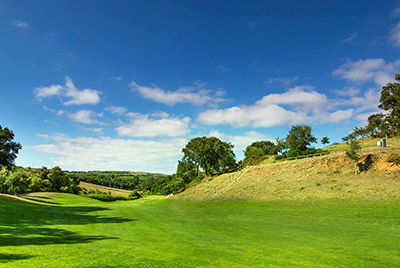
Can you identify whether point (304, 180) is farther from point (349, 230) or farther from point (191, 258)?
point (191, 258)

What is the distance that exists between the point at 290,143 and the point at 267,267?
7560cm

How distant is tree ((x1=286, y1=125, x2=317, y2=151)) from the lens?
250 feet

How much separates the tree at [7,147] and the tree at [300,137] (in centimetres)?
7790

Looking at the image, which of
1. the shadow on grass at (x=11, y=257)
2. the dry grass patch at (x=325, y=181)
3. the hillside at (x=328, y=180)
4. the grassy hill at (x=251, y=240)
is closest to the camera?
Result: the shadow on grass at (x=11, y=257)

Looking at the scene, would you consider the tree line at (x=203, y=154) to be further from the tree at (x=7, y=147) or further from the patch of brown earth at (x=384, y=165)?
the patch of brown earth at (x=384, y=165)

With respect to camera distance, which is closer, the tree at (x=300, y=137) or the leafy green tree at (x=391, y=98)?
the leafy green tree at (x=391, y=98)

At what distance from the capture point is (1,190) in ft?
160

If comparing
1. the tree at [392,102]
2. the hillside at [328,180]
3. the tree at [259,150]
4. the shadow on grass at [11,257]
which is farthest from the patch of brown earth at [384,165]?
the tree at [259,150]

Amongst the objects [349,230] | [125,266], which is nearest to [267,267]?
[125,266]

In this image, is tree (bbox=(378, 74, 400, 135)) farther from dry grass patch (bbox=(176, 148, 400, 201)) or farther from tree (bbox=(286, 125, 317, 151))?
tree (bbox=(286, 125, 317, 151))

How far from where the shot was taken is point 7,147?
42.3m

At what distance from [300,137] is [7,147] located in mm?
82059

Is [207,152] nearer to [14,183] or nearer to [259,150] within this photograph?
[259,150]

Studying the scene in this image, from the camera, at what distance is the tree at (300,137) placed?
76269 millimetres
